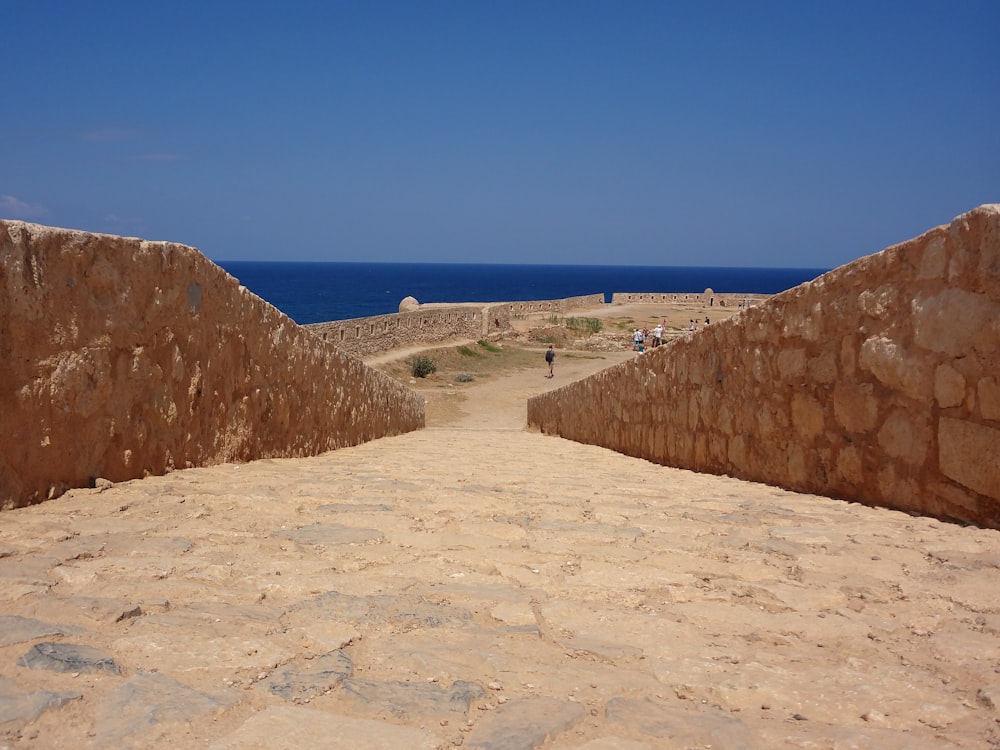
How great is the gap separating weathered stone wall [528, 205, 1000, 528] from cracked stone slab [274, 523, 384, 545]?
8.55ft

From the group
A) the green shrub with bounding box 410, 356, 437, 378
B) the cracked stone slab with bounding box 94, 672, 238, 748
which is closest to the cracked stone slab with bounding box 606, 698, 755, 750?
the cracked stone slab with bounding box 94, 672, 238, 748

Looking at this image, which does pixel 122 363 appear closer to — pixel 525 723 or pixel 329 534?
pixel 329 534

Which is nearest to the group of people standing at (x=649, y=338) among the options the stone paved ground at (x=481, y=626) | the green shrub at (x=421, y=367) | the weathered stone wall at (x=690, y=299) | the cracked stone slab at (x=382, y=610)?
the green shrub at (x=421, y=367)

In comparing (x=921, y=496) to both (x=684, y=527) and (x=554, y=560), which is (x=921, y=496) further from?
(x=554, y=560)

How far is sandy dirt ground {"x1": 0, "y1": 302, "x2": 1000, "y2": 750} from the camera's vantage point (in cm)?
171

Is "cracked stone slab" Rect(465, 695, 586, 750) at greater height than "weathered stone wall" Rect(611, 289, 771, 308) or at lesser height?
lesser

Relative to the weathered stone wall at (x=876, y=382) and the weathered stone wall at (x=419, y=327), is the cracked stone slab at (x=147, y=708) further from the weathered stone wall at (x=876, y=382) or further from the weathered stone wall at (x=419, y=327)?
the weathered stone wall at (x=419, y=327)

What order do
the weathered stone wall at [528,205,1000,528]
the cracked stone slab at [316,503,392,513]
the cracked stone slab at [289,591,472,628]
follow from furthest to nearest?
the cracked stone slab at [316,503,392,513], the weathered stone wall at [528,205,1000,528], the cracked stone slab at [289,591,472,628]

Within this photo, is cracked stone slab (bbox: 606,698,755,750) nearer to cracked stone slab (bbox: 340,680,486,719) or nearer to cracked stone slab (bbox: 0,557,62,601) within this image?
cracked stone slab (bbox: 340,680,486,719)

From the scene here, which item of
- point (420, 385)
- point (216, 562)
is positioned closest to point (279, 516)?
point (216, 562)

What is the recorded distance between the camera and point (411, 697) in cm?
183

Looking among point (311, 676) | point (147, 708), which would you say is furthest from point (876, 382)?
point (147, 708)

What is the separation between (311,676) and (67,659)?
595 mm

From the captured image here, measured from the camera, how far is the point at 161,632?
2.08 meters
